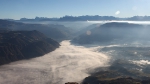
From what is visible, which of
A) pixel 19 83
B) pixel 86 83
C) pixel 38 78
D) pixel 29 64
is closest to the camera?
pixel 86 83

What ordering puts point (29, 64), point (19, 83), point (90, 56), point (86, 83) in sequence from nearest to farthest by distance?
point (86, 83) < point (19, 83) < point (29, 64) < point (90, 56)

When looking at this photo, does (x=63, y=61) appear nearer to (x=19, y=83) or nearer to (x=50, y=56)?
(x=50, y=56)

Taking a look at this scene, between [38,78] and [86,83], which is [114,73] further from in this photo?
[38,78]

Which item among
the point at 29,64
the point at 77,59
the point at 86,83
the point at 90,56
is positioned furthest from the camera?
the point at 90,56

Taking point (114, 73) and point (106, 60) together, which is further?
point (106, 60)

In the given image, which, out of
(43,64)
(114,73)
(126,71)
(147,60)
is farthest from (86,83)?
(147,60)

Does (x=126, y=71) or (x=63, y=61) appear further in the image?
(x=63, y=61)

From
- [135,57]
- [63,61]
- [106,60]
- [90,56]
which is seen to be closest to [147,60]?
[135,57]

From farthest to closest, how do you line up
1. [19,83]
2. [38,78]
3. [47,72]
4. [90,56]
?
[90,56], [47,72], [38,78], [19,83]

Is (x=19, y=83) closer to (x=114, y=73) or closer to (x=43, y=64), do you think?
(x=43, y=64)
